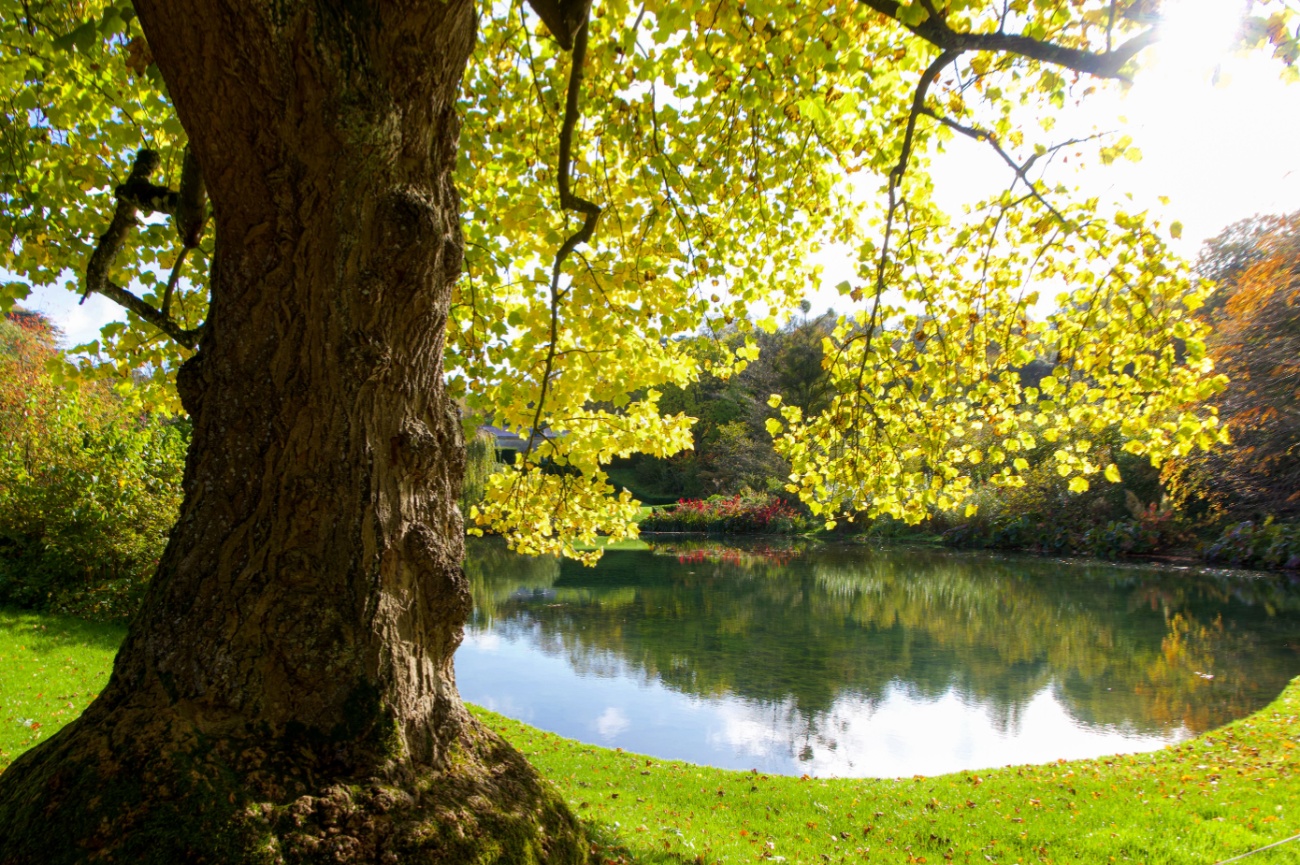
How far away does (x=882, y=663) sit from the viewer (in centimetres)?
1092

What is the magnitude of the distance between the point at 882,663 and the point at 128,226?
10.3m

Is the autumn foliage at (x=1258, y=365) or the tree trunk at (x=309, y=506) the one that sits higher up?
the autumn foliage at (x=1258, y=365)

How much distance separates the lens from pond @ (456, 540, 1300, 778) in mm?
8031

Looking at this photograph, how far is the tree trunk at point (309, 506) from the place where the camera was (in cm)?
194

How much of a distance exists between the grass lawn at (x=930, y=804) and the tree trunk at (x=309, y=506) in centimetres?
180

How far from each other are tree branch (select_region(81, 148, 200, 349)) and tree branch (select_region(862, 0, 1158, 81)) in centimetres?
315

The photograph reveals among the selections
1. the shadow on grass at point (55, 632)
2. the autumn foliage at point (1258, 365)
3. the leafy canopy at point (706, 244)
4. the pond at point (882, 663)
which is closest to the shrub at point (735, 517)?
the pond at point (882, 663)

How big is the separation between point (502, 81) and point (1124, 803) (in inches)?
266

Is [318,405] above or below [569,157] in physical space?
below

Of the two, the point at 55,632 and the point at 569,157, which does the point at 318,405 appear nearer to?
the point at 569,157

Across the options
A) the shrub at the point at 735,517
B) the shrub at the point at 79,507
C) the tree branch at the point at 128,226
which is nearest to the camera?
the tree branch at the point at 128,226

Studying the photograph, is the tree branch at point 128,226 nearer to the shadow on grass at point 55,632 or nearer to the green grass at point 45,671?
the green grass at point 45,671

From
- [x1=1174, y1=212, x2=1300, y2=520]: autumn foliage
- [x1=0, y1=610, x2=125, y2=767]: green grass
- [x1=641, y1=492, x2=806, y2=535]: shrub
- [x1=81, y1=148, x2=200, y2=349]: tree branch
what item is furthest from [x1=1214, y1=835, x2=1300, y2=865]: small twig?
[x1=641, y1=492, x2=806, y2=535]: shrub

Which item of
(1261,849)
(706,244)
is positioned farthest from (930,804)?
(706,244)
